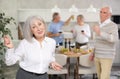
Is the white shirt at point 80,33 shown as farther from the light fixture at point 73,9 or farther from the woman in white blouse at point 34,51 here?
the woman in white blouse at point 34,51

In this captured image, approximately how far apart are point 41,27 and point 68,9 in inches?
217

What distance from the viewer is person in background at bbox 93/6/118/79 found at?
4.53m

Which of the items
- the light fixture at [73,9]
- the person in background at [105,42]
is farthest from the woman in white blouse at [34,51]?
the light fixture at [73,9]

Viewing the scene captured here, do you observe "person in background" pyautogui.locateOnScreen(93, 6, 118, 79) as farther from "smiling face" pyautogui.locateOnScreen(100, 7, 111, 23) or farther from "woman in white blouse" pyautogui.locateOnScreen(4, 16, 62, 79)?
"woman in white blouse" pyautogui.locateOnScreen(4, 16, 62, 79)

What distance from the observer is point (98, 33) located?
4.41 m

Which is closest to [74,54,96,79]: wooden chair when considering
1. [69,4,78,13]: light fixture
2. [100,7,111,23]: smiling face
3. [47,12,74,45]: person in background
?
[100,7,111,23]: smiling face

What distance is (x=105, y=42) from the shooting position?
4.70 m

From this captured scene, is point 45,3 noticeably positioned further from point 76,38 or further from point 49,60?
point 49,60

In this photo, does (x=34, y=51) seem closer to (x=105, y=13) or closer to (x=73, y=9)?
(x=105, y=13)

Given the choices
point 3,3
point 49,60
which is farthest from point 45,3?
point 49,60

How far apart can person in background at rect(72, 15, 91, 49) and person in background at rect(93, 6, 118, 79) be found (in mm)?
2274

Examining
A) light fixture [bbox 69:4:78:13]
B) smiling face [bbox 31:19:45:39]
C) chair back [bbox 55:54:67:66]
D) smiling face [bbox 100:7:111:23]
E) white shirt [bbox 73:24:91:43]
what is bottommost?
chair back [bbox 55:54:67:66]

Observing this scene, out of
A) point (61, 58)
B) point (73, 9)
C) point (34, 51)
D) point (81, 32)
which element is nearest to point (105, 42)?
point (61, 58)

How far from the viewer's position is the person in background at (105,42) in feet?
14.9
